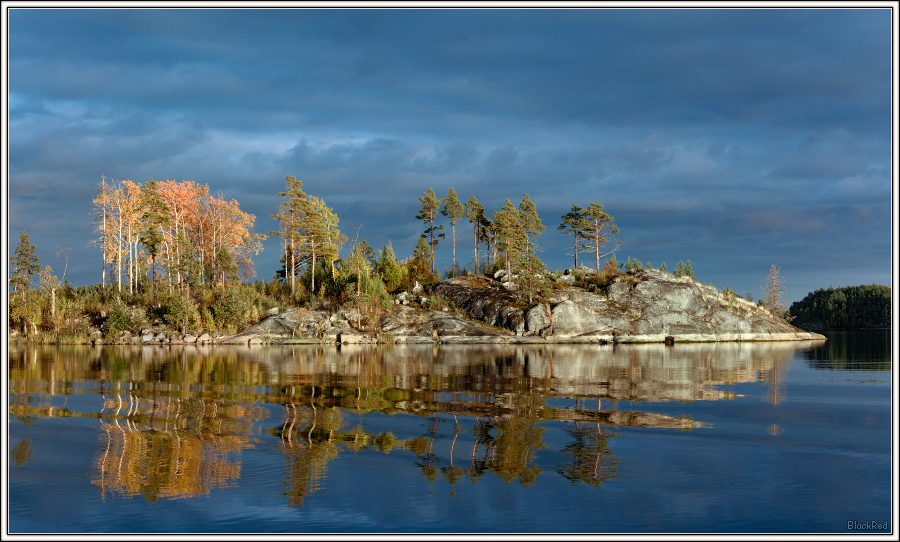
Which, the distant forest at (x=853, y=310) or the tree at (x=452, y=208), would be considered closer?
the tree at (x=452, y=208)

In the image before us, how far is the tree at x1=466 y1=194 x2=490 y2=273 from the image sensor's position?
9066cm

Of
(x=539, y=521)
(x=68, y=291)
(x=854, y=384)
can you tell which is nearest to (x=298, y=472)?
(x=539, y=521)

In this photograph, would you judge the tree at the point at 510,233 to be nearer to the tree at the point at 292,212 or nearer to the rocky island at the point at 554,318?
the rocky island at the point at 554,318

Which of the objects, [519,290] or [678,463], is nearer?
[678,463]

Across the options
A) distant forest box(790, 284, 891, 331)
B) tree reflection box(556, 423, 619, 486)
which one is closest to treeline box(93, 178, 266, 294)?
tree reflection box(556, 423, 619, 486)

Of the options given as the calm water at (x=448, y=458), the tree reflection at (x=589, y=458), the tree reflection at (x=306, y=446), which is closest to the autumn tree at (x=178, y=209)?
the calm water at (x=448, y=458)


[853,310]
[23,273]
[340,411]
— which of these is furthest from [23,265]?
[853,310]

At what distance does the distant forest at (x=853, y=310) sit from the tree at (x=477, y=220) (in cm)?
11210

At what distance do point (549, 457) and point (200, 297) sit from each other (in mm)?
61664

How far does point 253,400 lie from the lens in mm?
20234

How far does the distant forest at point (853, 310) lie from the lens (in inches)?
6614

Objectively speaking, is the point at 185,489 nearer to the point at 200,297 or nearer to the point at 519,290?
the point at 200,297

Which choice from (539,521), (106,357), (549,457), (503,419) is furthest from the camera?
(106,357)

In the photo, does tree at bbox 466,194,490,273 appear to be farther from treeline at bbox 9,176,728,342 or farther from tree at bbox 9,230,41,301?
tree at bbox 9,230,41,301
